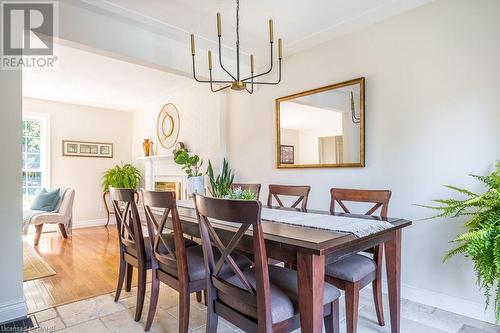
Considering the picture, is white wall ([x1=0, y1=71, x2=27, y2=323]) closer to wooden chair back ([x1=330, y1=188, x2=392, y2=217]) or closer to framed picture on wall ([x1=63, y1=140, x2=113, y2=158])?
wooden chair back ([x1=330, y1=188, x2=392, y2=217])

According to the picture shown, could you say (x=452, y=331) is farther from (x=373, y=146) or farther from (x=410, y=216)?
(x=373, y=146)

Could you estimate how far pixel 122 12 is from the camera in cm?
258

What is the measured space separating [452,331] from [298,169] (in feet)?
6.25

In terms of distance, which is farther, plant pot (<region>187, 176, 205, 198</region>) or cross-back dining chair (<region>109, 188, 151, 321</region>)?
plant pot (<region>187, 176, 205, 198</region>)

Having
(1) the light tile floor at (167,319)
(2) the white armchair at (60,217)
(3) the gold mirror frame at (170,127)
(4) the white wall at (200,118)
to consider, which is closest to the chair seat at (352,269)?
(1) the light tile floor at (167,319)

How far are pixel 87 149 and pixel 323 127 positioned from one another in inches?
194

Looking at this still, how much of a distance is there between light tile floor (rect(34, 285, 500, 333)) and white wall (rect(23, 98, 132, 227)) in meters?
3.93

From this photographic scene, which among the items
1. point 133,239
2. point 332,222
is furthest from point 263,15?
point 133,239

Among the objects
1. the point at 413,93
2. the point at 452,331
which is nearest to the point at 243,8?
the point at 413,93

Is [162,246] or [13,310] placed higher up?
[162,246]

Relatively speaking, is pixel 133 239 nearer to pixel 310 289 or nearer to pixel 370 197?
pixel 310 289

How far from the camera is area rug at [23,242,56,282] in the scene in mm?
3098

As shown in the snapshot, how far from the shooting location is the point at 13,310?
217cm

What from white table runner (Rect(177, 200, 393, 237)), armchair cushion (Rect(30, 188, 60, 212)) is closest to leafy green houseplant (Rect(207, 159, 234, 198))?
white table runner (Rect(177, 200, 393, 237))
